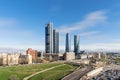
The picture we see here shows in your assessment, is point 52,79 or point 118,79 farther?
point 52,79

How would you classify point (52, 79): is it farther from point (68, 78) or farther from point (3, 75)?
point (3, 75)

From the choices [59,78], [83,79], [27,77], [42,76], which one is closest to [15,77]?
[27,77]

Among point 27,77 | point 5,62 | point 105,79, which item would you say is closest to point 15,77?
point 27,77

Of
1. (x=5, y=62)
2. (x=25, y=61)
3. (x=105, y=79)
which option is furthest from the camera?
(x=25, y=61)

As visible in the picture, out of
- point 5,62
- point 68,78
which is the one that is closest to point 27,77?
point 68,78

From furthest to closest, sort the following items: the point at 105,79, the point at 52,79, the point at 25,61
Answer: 1. the point at 25,61
2. the point at 52,79
3. the point at 105,79

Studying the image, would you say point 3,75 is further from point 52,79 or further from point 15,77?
point 52,79

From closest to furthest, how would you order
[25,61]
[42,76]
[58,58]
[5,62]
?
[42,76], [5,62], [25,61], [58,58]

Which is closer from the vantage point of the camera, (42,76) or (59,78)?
(59,78)

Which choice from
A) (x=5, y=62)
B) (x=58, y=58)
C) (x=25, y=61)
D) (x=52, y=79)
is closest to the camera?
(x=52, y=79)
